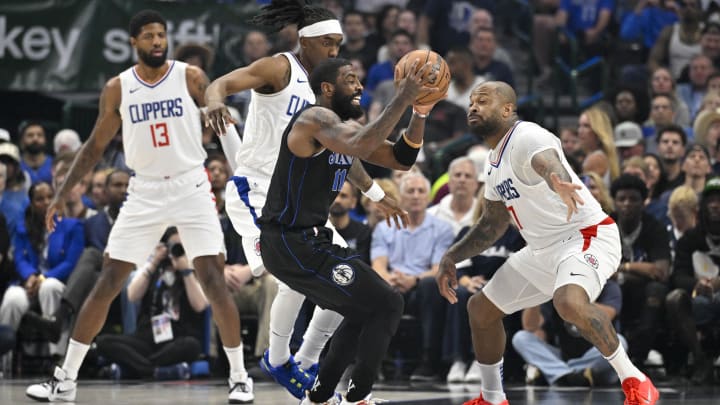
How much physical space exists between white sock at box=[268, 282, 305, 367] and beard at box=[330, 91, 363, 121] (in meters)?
1.40

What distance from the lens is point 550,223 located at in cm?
741

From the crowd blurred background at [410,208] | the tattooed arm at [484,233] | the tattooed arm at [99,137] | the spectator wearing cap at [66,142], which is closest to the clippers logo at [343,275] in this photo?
the tattooed arm at [484,233]

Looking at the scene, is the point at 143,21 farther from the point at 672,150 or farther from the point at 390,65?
the point at 390,65

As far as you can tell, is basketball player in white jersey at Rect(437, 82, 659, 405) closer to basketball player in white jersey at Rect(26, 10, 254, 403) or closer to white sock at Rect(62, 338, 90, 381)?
basketball player in white jersey at Rect(26, 10, 254, 403)

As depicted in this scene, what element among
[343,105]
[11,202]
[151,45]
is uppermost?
[151,45]

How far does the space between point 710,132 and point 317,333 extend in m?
6.01

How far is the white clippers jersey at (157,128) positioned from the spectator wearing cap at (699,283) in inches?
165

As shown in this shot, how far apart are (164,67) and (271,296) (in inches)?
117

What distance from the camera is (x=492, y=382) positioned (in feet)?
25.1

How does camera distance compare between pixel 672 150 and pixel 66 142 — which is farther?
pixel 66 142

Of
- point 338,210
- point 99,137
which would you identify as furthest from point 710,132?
point 99,137

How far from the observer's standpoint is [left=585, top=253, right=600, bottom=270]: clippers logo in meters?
7.22

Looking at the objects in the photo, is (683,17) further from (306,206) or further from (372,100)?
(306,206)

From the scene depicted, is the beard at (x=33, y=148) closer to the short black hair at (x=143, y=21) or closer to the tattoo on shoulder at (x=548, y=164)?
the short black hair at (x=143, y=21)
